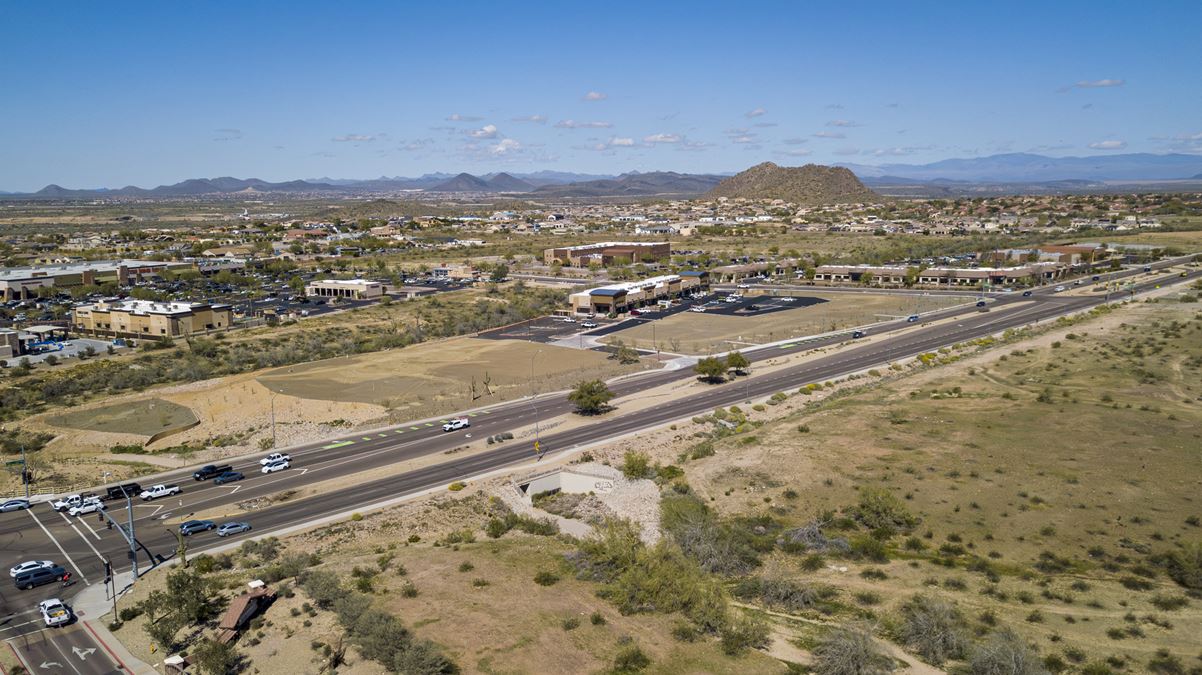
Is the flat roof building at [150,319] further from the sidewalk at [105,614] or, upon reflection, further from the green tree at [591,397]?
the sidewalk at [105,614]

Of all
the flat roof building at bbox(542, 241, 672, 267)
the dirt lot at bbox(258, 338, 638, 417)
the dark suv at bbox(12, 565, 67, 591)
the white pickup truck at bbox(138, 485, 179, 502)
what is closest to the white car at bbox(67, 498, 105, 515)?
the white pickup truck at bbox(138, 485, 179, 502)

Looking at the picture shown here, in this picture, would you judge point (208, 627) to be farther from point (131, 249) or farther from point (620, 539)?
point (131, 249)

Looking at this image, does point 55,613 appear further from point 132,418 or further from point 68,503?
point 132,418

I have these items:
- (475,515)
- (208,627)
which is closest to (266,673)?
(208,627)

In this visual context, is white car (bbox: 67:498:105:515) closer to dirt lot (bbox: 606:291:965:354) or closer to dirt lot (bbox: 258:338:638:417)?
dirt lot (bbox: 258:338:638:417)

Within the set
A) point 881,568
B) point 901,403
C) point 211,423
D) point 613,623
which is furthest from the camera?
point 211,423

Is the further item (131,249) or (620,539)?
(131,249)
